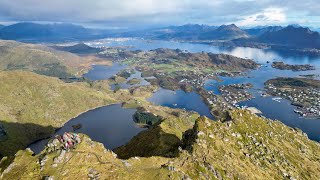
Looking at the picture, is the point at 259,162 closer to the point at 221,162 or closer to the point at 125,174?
the point at 221,162

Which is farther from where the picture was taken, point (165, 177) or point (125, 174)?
point (165, 177)

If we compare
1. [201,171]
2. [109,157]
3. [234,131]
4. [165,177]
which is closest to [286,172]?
[234,131]

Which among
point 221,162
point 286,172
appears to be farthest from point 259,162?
point 221,162

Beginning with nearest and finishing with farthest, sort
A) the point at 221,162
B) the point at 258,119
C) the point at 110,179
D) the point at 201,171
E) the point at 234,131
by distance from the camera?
the point at 110,179, the point at 201,171, the point at 221,162, the point at 234,131, the point at 258,119

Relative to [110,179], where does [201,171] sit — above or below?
below

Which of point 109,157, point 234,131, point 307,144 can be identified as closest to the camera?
point 109,157

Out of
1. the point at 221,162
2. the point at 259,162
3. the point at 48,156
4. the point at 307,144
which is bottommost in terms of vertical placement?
the point at 307,144
